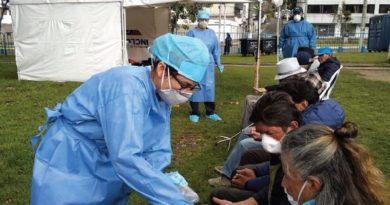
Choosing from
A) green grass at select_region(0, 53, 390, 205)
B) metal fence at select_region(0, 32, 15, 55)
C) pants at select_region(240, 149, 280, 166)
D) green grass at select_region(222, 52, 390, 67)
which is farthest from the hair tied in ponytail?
metal fence at select_region(0, 32, 15, 55)

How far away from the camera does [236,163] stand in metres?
4.04

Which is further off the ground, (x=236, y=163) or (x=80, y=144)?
(x=80, y=144)

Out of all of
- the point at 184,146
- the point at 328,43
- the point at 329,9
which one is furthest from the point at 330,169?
the point at 329,9

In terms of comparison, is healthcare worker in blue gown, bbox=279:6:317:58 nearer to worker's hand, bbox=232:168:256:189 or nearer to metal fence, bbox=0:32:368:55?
worker's hand, bbox=232:168:256:189

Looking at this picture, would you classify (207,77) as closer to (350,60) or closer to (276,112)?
(276,112)

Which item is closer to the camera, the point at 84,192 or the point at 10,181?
the point at 84,192

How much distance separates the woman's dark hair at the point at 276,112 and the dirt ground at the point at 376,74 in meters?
9.06

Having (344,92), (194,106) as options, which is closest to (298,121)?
(194,106)

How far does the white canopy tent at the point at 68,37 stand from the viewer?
993 centimetres

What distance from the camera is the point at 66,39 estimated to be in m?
10.3

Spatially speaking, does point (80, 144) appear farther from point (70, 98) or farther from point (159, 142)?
point (159, 142)

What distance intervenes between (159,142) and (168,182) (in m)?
0.30

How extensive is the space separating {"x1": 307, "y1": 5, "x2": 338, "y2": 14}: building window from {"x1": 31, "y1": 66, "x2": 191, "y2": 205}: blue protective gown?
57.2 metres

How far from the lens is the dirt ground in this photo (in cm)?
1128
